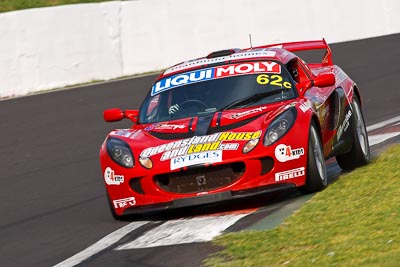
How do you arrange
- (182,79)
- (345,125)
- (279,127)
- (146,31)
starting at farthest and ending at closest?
(146,31) → (345,125) → (182,79) → (279,127)

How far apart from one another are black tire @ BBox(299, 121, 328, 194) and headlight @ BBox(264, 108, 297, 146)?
0.62 feet

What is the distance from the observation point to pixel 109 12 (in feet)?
66.9

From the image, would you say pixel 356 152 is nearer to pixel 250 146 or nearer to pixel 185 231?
pixel 250 146

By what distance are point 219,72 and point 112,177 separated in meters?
1.56

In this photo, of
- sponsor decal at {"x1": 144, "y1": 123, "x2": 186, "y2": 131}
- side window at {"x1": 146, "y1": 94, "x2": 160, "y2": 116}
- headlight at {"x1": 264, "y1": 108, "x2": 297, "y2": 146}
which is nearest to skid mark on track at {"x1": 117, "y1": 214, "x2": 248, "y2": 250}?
headlight at {"x1": 264, "y1": 108, "x2": 297, "y2": 146}

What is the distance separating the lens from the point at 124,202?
844 centimetres

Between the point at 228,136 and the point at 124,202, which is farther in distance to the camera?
the point at 124,202

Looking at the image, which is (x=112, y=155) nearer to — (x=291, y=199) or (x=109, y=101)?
(x=291, y=199)

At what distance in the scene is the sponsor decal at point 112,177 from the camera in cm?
844

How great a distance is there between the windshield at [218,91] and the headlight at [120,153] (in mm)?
628

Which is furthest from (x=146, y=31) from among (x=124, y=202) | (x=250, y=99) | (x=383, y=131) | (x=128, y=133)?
(x=124, y=202)

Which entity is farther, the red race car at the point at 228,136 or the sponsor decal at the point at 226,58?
the sponsor decal at the point at 226,58

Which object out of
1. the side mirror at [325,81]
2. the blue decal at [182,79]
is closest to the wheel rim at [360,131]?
the side mirror at [325,81]

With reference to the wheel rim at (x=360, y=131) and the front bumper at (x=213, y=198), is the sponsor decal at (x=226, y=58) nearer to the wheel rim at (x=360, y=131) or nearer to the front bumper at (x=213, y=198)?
the wheel rim at (x=360, y=131)
